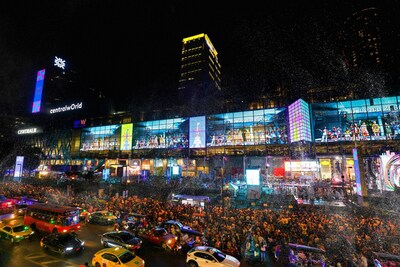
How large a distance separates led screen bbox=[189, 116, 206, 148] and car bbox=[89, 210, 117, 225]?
1013 inches

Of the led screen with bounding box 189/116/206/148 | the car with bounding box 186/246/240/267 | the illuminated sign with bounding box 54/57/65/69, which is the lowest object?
the car with bounding box 186/246/240/267

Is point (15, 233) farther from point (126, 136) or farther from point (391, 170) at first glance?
point (126, 136)

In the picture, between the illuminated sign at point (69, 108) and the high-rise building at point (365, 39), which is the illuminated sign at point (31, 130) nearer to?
the illuminated sign at point (69, 108)

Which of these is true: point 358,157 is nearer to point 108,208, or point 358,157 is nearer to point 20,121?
point 108,208

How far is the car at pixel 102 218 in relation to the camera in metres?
21.0

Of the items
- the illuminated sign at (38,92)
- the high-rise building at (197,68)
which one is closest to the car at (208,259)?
the illuminated sign at (38,92)

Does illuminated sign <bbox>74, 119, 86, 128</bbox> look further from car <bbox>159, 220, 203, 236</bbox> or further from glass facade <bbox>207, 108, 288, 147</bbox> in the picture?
car <bbox>159, 220, 203, 236</bbox>

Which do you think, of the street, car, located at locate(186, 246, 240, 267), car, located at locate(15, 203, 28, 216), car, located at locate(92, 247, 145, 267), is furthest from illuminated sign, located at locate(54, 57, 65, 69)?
car, located at locate(186, 246, 240, 267)

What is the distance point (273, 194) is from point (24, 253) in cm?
2621

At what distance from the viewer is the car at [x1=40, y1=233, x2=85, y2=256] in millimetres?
13430

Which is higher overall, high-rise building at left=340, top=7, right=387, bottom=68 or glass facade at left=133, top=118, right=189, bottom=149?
high-rise building at left=340, top=7, right=387, bottom=68

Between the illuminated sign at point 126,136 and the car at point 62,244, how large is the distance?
39.5m

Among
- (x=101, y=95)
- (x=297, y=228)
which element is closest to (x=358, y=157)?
(x=297, y=228)

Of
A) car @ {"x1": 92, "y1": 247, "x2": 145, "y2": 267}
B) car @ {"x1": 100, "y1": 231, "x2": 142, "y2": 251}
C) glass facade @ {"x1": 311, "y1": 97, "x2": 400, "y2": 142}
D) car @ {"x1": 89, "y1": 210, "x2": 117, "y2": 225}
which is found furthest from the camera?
glass facade @ {"x1": 311, "y1": 97, "x2": 400, "y2": 142}
